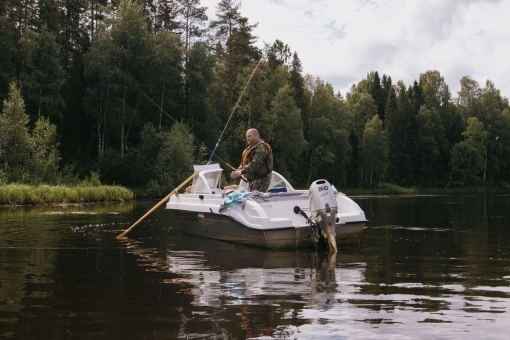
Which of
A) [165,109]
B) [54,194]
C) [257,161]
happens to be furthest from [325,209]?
[165,109]

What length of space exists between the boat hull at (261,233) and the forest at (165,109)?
57.8ft

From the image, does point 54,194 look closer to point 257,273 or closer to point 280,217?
point 280,217

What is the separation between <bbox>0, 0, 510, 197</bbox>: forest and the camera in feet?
128

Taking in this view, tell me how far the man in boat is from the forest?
59.2ft

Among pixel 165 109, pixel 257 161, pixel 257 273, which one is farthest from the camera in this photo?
pixel 165 109

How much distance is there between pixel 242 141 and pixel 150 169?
40.9 feet

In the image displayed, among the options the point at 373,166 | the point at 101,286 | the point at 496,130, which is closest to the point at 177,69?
the point at 373,166

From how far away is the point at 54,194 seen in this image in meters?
26.8

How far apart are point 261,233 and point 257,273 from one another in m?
2.29

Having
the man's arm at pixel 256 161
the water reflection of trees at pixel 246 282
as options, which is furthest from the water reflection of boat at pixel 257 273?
the man's arm at pixel 256 161

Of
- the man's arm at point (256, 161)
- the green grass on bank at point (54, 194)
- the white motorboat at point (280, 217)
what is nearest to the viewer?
the white motorboat at point (280, 217)

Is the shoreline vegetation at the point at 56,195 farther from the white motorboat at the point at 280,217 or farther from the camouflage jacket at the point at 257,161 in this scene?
the camouflage jacket at the point at 257,161

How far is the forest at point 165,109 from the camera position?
128 feet

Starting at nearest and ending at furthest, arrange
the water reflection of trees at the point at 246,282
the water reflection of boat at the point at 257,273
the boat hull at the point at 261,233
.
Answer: the water reflection of trees at the point at 246,282 → the water reflection of boat at the point at 257,273 → the boat hull at the point at 261,233
